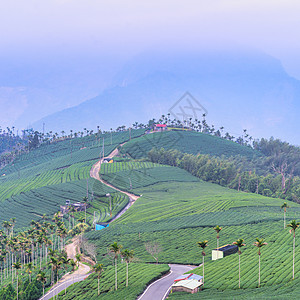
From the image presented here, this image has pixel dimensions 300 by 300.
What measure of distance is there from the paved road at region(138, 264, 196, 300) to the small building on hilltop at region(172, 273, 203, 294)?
158 centimetres

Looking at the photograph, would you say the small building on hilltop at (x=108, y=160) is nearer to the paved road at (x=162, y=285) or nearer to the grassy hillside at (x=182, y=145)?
the grassy hillside at (x=182, y=145)

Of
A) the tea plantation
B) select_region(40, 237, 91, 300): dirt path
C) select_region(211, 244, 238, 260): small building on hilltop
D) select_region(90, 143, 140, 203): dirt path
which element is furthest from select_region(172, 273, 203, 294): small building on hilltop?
select_region(90, 143, 140, 203): dirt path

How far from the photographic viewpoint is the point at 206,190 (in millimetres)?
129625

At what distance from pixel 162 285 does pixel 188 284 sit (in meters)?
4.98

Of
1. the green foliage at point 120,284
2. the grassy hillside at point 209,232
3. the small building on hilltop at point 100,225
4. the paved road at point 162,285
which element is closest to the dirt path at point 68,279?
the green foliage at point 120,284

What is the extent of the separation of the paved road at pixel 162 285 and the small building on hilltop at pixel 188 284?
1.58 meters

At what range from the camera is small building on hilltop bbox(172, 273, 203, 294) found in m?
52.4

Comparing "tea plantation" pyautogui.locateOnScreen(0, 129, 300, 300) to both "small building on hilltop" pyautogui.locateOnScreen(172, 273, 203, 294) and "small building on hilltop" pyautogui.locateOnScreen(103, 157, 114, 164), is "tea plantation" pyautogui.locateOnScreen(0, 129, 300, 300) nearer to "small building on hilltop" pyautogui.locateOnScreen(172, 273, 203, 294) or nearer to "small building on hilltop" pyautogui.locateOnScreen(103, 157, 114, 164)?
"small building on hilltop" pyautogui.locateOnScreen(172, 273, 203, 294)

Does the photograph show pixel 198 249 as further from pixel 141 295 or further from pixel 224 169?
pixel 224 169

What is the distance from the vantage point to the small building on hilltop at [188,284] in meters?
52.4

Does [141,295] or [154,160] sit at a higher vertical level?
[154,160]

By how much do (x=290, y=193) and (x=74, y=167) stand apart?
2666 inches

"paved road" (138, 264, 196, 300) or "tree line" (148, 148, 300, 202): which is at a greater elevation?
"tree line" (148, 148, 300, 202)

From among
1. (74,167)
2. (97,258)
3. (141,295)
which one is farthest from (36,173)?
(141,295)
